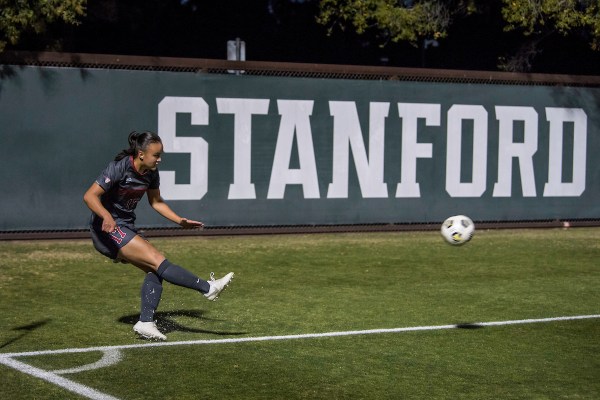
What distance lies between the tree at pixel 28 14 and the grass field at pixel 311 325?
3637 millimetres

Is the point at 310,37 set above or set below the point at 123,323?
above

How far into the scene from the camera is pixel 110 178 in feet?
30.2

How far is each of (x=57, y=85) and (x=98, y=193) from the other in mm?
7806

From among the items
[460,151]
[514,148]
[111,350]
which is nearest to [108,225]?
[111,350]

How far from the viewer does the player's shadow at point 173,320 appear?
9863mm

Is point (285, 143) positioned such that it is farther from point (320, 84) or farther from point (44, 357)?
point (44, 357)

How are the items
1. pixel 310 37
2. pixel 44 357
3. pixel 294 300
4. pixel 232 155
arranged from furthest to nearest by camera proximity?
pixel 310 37, pixel 232 155, pixel 294 300, pixel 44 357

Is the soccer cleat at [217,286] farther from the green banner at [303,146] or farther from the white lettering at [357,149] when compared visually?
the white lettering at [357,149]

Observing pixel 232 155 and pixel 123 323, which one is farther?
pixel 232 155

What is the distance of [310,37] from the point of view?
1228 inches

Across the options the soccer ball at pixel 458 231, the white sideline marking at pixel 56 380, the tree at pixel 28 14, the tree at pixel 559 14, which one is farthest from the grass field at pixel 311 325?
the tree at pixel 559 14

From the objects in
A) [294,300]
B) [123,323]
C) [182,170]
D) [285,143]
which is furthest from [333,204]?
[123,323]

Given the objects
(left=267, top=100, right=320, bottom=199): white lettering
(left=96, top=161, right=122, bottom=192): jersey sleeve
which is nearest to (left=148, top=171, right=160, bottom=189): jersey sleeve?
(left=96, top=161, right=122, bottom=192): jersey sleeve

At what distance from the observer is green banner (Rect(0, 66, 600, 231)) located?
1647cm
